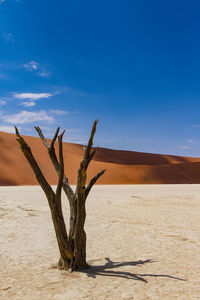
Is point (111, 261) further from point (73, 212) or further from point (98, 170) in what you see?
point (98, 170)

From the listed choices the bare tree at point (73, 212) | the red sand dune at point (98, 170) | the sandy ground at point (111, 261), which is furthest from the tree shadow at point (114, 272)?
the red sand dune at point (98, 170)

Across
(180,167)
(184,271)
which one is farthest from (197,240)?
(180,167)

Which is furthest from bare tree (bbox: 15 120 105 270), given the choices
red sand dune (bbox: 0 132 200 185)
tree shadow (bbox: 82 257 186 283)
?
red sand dune (bbox: 0 132 200 185)

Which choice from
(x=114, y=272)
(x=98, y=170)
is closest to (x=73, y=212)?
(x=114, y=272)

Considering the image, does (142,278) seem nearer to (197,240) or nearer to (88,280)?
(88,280)

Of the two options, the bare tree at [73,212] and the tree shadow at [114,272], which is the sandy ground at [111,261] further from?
the bare tree at [73,212]

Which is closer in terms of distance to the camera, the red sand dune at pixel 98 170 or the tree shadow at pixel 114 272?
the tree shadow at pixel 114 272

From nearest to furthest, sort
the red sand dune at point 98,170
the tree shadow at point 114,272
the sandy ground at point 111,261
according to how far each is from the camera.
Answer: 1. the sandy ground at point 111,261
2. the tree shadow at point 114,272
3. the red sand dune at point 98,170

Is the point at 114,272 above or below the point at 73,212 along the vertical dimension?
below

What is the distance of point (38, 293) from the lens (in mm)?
3152

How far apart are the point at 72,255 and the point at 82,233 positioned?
0.32 metres

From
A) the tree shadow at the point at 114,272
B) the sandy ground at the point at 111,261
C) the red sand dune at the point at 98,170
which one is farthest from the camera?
the red sand dune at the point at 98,170

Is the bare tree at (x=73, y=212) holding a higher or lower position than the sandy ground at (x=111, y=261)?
higher

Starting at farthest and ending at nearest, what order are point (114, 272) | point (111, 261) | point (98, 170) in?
point (98, 170)
point (111, 261)
point (114, 272)
